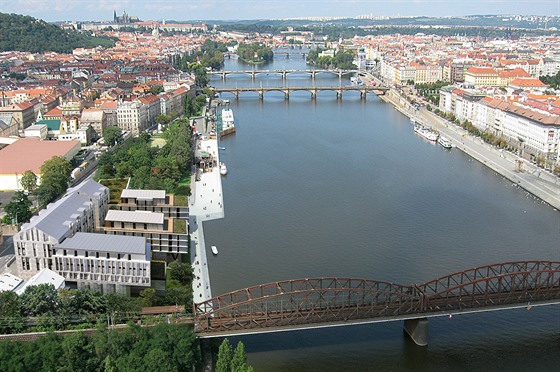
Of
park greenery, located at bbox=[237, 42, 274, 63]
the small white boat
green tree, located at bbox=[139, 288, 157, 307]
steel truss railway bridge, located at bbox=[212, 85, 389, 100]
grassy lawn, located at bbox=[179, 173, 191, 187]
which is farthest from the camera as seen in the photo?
park greenery, located at bbox=[237, 42, 274, 63]

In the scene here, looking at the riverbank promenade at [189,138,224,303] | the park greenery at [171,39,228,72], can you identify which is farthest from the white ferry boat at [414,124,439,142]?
the park greenery at [171,39,228,72]

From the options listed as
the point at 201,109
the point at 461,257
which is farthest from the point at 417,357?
the point at 201,109

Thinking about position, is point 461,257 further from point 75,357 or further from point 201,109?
point 201,109

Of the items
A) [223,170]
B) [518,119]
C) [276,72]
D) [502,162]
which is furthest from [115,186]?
[276,72]

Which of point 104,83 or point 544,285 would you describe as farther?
point 104,83

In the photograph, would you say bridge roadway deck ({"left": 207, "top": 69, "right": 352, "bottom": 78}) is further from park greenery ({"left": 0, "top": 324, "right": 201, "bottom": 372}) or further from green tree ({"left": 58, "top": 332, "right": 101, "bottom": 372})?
green tree ({"left": 58, "top": 332, "right": 101, "bottom": 372})

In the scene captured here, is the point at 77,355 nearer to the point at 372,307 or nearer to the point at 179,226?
the point at 372,307

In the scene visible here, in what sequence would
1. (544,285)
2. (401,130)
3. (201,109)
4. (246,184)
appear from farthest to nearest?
(201,109), (401,130), (246,184), (544,285)
